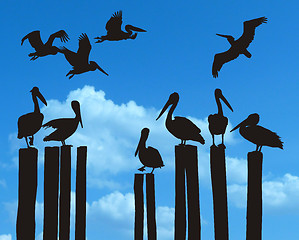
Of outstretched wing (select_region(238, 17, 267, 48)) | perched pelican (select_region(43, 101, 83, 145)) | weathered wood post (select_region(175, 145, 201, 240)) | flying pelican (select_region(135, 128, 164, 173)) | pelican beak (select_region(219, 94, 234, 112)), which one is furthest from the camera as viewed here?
outstretched wing (select_region(238, 17, 267, 48))

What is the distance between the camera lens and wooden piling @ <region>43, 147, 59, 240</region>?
976cm

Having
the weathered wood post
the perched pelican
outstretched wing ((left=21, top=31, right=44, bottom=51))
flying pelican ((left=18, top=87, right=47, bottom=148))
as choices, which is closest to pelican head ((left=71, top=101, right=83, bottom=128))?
the perched pelican

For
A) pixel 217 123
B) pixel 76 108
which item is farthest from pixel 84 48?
pixel 217 123

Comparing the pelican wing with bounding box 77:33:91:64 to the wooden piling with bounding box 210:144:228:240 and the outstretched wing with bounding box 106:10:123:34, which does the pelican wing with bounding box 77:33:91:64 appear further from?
the wooden piling with bounding box 210:144:228:240

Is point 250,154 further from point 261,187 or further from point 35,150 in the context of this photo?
point 35,150

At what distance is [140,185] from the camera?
33.6 feet

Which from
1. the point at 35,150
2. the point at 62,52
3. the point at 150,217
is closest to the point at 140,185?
the point at 150,217

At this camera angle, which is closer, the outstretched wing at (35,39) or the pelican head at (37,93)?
the pelican head at (37,93)

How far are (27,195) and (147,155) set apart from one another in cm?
230

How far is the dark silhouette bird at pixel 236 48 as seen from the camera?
1188cm

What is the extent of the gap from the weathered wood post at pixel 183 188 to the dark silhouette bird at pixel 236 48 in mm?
2701

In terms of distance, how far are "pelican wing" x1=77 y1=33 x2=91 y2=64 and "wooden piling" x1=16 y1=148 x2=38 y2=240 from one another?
2905 millimetres

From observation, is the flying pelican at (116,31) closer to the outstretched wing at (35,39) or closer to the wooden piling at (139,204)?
the outstretched wing at (35,39)

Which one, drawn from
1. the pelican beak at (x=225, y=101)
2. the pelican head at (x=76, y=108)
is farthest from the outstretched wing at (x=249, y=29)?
the pelican head at (x=76, y=108)
